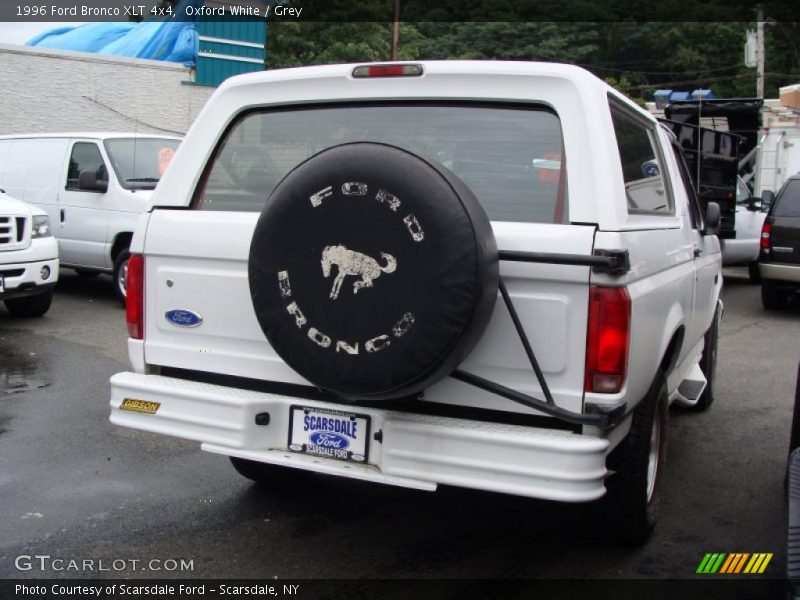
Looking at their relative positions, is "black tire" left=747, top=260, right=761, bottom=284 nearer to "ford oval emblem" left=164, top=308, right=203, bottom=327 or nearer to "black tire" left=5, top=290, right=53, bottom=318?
"black tire" left=5, top=290, right=53, bottom=318

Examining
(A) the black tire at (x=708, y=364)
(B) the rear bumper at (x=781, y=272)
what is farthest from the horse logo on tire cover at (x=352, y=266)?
(B) the rear bumper at (x=781, y=272)

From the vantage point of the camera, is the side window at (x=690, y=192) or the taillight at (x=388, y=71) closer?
the taillight at (x=388, y=71)

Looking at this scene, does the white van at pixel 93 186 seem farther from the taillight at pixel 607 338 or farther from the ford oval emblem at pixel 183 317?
the taillight at pixel 607 338

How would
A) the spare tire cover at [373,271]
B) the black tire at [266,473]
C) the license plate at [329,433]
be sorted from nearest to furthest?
the spare tire cover at [373,271] < the license plate at [329,433] < the black tire at [266,473]

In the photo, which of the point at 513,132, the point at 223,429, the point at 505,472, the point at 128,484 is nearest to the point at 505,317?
the point at 505,472

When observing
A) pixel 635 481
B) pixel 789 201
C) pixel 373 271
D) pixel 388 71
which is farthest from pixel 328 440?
pixel 789 201

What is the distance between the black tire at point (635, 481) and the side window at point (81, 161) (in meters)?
8.15

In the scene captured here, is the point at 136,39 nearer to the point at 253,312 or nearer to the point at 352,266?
the point at 253,312

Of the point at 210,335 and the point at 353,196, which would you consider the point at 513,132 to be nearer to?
the point at 353,196

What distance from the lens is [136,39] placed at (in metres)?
21.0

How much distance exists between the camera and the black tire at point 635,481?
11.9 ft

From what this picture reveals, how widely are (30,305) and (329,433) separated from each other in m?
7.05

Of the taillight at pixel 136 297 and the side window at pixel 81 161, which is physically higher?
the side window at pixel 81 161

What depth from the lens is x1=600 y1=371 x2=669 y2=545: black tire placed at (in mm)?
3631
